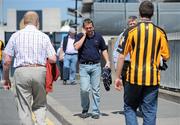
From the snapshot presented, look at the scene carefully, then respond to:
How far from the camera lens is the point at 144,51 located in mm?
7543

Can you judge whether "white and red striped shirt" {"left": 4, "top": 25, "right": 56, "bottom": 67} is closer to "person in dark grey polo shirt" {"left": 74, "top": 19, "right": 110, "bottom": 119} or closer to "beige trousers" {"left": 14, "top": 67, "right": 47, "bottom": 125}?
"beige trousers" {"left": 14, "top": 67, "right": 47, "bottom": 125}

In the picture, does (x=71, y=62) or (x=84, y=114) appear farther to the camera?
(x=71, y=62)

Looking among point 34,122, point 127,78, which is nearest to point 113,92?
point 34,122

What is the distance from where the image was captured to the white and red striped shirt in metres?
8.39

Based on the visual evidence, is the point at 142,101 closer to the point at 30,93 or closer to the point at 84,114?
the point at 30,93

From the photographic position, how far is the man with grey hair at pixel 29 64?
8375mm

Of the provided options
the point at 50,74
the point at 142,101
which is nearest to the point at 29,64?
the point at 50,74

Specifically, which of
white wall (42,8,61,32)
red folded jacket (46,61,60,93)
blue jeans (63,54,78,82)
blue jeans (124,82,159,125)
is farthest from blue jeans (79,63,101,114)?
white wall (42,8,61,32)

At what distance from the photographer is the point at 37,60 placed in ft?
27.5

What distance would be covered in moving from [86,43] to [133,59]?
12.2 feet

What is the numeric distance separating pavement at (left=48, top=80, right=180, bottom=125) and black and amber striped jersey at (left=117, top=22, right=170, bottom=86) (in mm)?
2966

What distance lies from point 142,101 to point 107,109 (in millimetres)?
5057

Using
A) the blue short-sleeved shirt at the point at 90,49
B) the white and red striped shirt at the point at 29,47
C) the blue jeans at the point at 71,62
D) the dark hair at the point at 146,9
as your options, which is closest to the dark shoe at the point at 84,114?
the blue short-sleeved shirt at the point at 90,49

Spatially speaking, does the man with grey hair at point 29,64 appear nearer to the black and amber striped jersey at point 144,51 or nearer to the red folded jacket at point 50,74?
the red folded jacket at point 50,74
